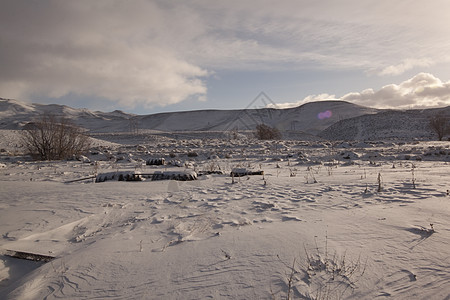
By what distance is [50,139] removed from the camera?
1061cm

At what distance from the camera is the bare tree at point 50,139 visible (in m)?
10.5

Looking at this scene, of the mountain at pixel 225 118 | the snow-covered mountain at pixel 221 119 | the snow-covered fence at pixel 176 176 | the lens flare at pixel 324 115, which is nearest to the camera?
the snow-covered fence at pixel 176 176

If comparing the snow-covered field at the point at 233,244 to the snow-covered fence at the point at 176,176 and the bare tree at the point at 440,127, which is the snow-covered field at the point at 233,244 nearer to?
the snow-covered fence at the point at 176,176

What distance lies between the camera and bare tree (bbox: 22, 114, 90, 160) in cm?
1049

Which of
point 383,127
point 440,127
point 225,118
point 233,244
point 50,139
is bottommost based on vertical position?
point 233,244

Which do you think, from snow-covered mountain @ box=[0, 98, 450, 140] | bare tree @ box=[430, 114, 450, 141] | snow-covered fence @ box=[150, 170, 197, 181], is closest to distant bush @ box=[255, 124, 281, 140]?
A: bare tree @ box=[430, 114, 450, 141]

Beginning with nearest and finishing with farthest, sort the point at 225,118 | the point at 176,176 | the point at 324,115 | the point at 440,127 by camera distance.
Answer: the point at 176,176 < the point at 440,127 < the point at 324,115 < the point at 225,118

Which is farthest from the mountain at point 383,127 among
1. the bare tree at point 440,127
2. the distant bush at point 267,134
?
the distant bush at point 267,134

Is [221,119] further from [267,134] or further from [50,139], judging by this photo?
[50,139]

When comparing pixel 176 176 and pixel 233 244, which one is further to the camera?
pixel 176 176

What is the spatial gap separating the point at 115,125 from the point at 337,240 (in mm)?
82598

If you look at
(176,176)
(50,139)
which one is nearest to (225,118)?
(50,139)

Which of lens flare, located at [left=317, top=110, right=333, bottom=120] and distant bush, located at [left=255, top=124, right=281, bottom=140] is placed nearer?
distant bush, located at [left=255, top=124, right=281, bottom=140]

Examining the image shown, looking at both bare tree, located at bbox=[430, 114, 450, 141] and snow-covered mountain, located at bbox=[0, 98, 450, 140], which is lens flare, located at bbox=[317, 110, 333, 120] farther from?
bare tree, located at bbox=[430, 114, 450, 141]
